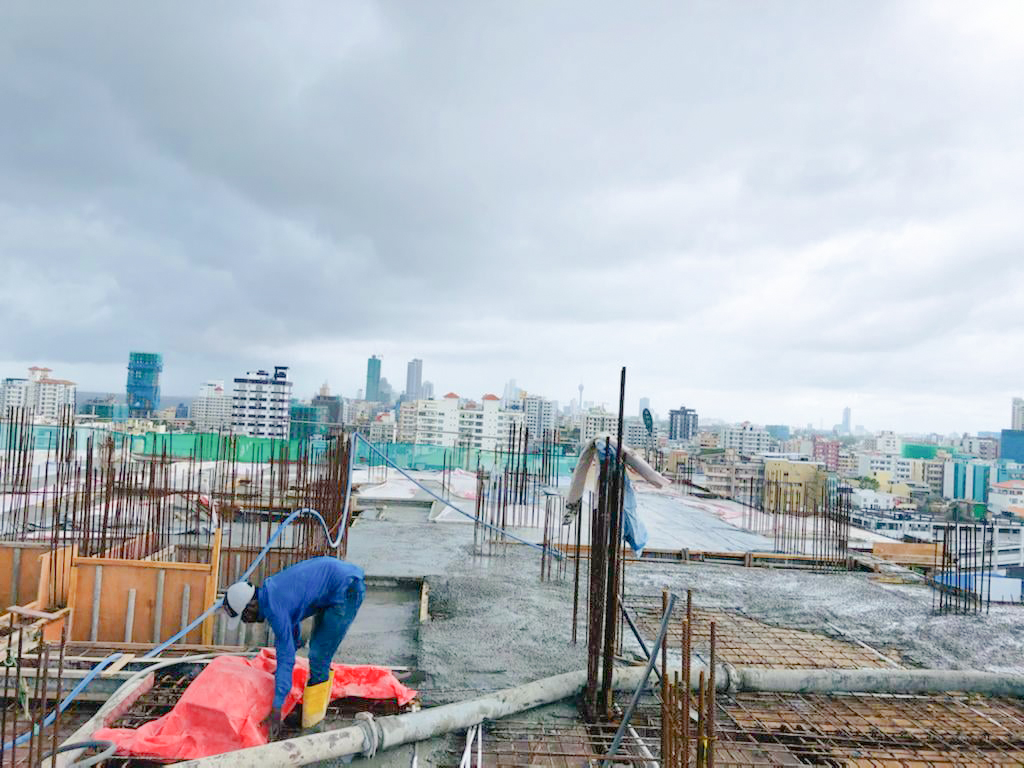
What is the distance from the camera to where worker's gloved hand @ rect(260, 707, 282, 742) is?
11.2 ft

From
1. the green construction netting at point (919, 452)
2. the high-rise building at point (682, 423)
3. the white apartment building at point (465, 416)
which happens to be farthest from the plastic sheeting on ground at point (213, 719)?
the high-rise building at point (682, 423)

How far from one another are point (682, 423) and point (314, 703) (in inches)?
4986

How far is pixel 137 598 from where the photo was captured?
16.5 feet

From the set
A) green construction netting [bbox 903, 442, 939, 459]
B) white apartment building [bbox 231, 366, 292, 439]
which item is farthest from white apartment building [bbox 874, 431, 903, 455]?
white apartment building [bbox 231, 366, 292, 439]

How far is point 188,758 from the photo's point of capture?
10.1 feet

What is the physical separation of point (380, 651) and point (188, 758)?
1905mm

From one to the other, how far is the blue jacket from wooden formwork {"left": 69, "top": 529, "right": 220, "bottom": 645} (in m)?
1.53

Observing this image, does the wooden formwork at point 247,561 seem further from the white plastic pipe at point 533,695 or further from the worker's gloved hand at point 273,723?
Answer: the white plastic pipe at point 533,695

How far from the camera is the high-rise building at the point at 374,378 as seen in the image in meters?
189

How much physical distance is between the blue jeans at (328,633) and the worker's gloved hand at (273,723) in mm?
225

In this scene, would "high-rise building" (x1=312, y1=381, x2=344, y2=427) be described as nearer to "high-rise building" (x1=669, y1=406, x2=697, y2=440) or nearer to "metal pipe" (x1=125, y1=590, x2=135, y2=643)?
"high-rise building" (x1=669, y1=406, x2=697, y2=440)

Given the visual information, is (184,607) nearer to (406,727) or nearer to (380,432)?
(406,727)

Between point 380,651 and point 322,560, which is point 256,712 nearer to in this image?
point 322,560

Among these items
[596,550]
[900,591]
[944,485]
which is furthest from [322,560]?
[944,485]
